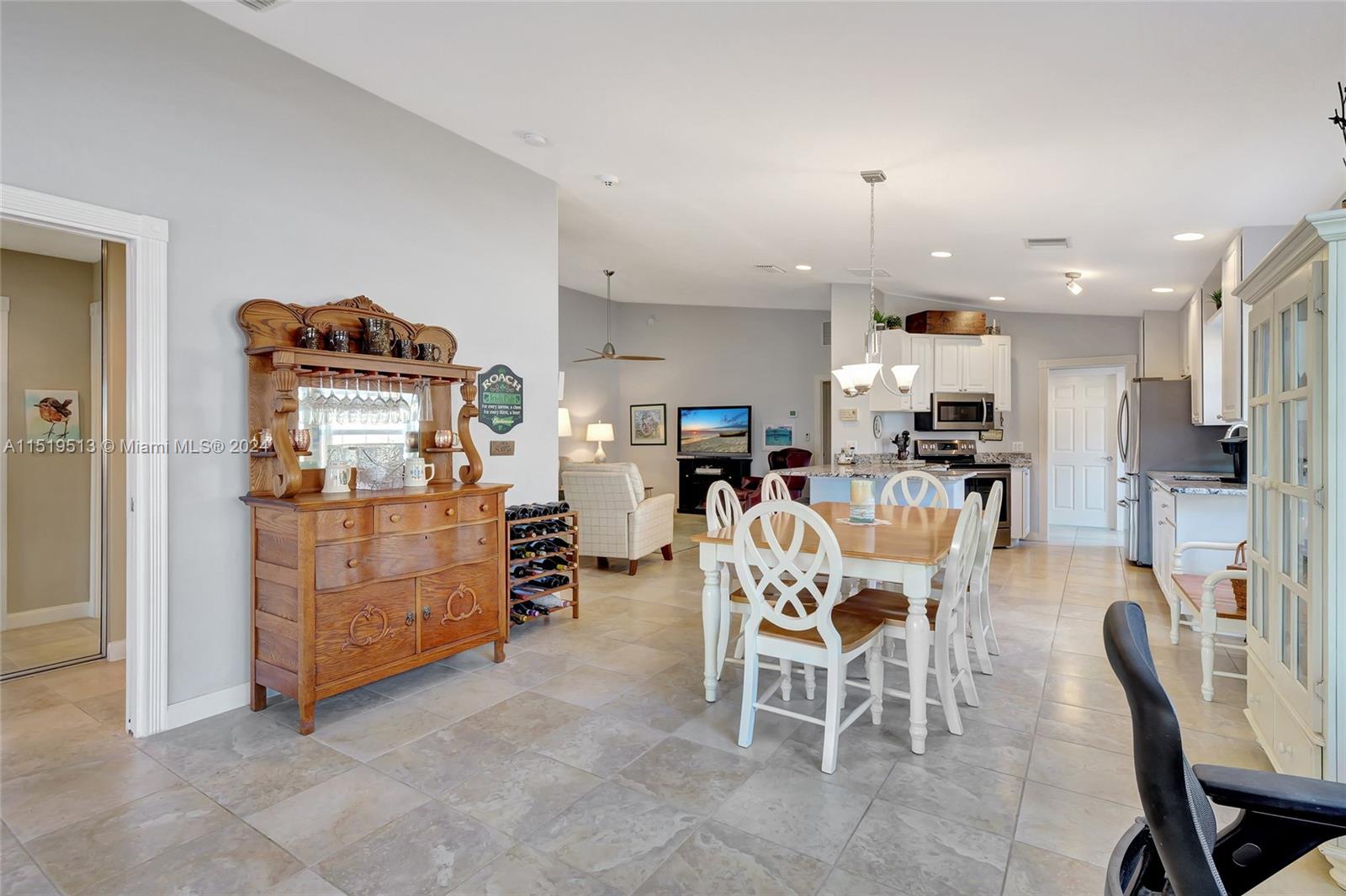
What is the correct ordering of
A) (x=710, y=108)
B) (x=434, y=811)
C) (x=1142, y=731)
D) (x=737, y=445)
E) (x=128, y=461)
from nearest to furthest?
(x=1142, y=731) → (x=434, y=811) → (x=128, y=461) → (x=710, y=108) → (x=737, y=445)

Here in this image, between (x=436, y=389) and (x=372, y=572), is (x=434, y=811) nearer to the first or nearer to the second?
(x=372, y=572)

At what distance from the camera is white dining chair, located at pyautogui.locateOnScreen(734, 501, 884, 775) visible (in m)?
2.45

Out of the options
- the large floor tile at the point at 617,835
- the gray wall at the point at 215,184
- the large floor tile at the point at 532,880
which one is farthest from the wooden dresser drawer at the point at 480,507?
the large floor tile at the point at 532,880

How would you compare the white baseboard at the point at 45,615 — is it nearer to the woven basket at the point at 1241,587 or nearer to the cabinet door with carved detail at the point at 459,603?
the cabinet door with carved detail at the point at 459,603

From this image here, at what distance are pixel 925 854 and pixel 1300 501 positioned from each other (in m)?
1.56

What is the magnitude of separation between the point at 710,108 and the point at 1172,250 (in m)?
3.70

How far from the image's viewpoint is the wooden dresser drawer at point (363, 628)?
283cm

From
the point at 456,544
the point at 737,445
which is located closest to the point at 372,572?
the point at 456,544

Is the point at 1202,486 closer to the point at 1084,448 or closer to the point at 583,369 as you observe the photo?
the point at 1084,448

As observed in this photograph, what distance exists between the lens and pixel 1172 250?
15.7ft

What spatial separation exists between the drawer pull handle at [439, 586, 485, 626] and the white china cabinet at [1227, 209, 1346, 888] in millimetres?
3239

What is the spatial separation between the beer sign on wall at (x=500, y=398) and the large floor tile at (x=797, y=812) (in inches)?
107

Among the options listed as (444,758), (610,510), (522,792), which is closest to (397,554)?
(444,758)

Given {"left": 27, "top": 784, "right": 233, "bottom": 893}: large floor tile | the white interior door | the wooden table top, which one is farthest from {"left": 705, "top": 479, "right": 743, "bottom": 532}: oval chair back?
the white interior door
